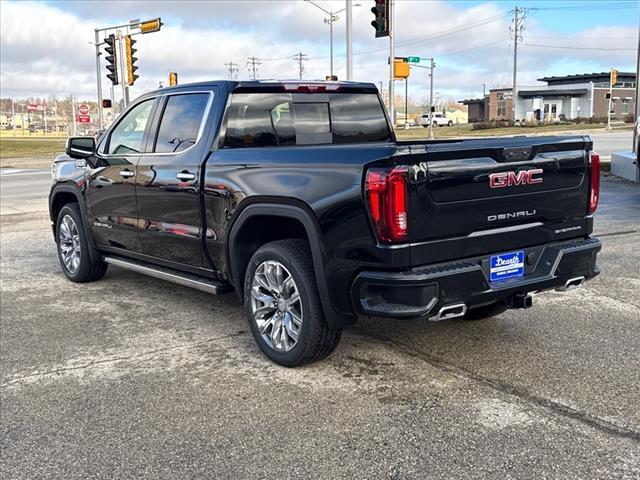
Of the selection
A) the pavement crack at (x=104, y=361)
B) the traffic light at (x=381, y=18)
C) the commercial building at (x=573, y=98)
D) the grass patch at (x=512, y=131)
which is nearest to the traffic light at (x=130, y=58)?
the traffic light at (x=381, y=18)

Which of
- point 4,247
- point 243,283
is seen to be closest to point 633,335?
point 243,283

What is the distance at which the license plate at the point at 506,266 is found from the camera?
13.2 ft

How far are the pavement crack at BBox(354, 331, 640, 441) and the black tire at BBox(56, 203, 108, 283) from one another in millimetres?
3385

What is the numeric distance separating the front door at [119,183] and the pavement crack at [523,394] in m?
2.52

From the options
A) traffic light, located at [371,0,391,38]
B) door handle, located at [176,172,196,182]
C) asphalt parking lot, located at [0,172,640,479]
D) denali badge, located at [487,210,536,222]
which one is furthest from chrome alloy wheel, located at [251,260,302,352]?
traffic light, located at [371,0,391,38]

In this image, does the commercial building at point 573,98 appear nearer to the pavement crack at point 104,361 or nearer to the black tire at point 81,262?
the black tire at point 81,262

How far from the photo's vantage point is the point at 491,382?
13.7ft

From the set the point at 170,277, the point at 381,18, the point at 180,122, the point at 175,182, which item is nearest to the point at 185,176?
the point at 175,182

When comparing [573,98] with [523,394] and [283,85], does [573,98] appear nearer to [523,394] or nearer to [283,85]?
[283,85]

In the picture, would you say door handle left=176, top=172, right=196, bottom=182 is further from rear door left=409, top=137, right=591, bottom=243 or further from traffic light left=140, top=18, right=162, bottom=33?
traffic light left=140, top=18, right=162, bottom=33

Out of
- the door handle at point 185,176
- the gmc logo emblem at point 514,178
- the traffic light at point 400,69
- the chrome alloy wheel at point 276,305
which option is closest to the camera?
the gmc logo emblem at point 514,178

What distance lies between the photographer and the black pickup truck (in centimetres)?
374

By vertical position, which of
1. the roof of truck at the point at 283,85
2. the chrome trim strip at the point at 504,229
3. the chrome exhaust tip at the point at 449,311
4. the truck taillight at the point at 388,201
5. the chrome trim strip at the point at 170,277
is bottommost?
the chrome trim strip at the point at 170,277

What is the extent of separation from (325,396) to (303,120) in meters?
2.41
